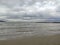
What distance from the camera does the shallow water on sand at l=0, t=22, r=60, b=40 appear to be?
858mm

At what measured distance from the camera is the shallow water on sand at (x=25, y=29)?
858 millimetres

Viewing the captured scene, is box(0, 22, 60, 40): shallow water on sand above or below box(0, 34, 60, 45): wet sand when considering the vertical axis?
above

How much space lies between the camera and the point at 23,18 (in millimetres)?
959

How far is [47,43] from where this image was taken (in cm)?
83

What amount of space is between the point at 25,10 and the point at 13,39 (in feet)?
0.89

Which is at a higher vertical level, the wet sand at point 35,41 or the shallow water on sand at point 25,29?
the shallow water on sand at point 25,29

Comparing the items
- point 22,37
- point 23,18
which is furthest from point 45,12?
point 22,37

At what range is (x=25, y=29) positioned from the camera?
89 cm

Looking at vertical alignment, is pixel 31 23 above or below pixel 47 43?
above

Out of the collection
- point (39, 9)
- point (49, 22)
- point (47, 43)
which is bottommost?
point (47, 43)

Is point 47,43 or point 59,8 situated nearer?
point 47,43

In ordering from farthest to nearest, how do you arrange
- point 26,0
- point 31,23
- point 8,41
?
point 26,0, point 31,23, point 8,41

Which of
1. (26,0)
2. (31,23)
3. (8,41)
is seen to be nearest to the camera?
(8,41)

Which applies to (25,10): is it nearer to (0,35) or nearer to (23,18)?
(23,18)
